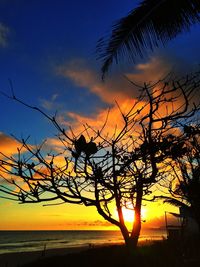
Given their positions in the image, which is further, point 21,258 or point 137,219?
point 21,258

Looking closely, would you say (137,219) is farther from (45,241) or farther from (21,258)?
(45,241)

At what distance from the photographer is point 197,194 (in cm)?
1224

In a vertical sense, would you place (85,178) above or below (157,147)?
below

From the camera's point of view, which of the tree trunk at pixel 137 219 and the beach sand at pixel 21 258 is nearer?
the tree trunk at pixel 137 219

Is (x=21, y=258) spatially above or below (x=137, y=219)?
above

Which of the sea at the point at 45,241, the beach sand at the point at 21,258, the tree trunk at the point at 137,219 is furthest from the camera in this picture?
the sea at the point at 45,241

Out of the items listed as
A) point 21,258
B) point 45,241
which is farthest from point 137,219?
point 45,241

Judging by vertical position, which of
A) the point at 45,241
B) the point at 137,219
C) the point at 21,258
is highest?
the point at 45,241

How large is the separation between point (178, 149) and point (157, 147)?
0.40 metres

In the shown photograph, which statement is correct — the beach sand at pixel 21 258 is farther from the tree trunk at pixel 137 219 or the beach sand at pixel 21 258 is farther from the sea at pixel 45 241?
the tree trunk at pixel 137 219

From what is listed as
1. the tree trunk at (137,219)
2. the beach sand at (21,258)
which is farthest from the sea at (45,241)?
the tree trunk at (137,219)

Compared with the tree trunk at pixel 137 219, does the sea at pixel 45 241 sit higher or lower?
higher

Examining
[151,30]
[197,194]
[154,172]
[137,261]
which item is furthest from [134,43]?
[197,194]

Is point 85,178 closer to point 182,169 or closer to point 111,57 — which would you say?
point 111,57
